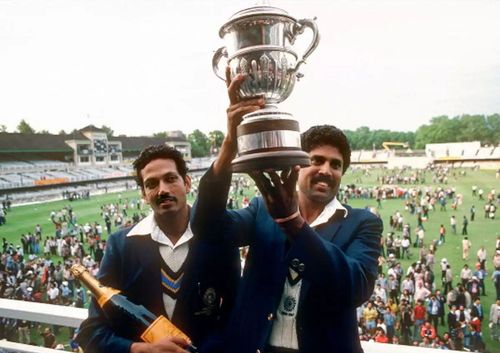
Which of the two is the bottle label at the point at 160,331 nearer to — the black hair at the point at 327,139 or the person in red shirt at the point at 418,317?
the black hair at the point at 327,139

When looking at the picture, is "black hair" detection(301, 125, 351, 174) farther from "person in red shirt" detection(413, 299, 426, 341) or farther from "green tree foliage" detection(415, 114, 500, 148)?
"green tree foliage" detection(415, 114, 500, 148)

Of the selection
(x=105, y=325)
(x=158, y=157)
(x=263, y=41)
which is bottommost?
(x=105, y=325)

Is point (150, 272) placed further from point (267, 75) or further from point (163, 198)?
point (267, 75)

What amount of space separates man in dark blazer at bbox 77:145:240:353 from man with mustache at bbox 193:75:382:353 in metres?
0.10

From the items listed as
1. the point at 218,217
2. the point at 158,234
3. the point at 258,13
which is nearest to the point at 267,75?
the point at 258,13

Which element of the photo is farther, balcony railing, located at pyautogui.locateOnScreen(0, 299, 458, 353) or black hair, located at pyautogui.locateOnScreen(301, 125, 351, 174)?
balcony railing, located at pyautogui.locateOnScreen(0, 299, 458, 353)

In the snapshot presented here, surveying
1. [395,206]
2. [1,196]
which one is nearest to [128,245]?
[395,206]

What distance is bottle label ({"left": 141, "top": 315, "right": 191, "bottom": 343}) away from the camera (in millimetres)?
1475

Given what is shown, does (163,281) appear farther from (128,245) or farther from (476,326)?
(476,326)

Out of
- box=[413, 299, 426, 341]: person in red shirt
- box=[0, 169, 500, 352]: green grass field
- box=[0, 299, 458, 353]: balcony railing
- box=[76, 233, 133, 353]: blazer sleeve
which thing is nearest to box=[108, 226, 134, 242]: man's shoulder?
box=[76, 233, 133, 353]: blazer sleeve

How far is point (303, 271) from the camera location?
1.30 m

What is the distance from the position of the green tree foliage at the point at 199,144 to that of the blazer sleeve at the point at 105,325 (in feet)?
195

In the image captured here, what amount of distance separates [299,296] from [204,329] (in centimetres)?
45

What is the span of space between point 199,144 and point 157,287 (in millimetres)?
60807
